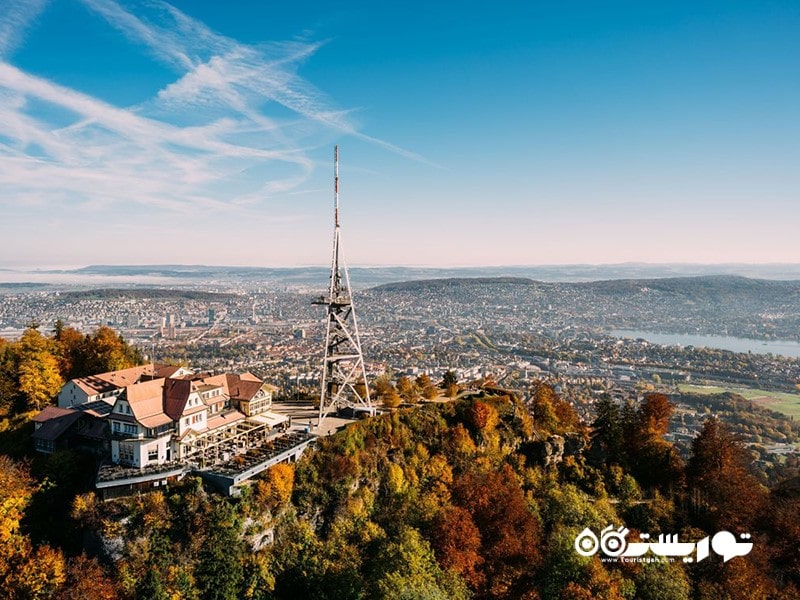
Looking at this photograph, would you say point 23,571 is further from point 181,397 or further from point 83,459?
point 181,397

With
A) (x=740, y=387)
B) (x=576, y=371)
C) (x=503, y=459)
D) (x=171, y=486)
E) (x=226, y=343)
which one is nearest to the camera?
(x=171, y=486)

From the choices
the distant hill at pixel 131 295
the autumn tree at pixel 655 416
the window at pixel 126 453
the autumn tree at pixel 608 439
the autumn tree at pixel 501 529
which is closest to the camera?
the window at pixel 126 453

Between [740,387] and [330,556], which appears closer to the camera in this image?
[330,556]

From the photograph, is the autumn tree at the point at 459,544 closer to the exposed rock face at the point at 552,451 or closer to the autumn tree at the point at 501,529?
the autumn tree at the point at 501,529

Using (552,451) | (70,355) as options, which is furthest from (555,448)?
(70,355)

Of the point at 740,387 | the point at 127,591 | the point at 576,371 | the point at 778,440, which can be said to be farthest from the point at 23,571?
the point at 740,387

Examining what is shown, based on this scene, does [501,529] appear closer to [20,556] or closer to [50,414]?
[20,556]

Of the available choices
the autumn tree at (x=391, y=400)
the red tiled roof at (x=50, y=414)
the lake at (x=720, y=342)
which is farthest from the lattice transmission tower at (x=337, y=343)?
the lake at (x=720, y=342)
